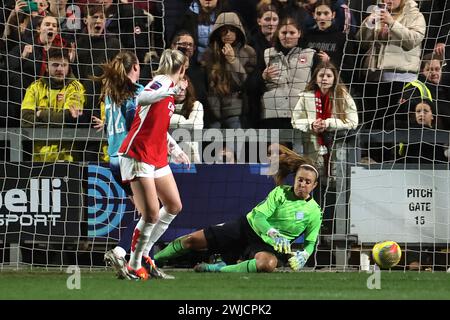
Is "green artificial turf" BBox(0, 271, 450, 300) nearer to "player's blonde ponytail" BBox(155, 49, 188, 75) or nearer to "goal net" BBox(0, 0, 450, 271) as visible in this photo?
"goal net" BBox(0, 0, 450, 271)

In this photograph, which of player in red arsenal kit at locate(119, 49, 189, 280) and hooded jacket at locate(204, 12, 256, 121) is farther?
hooded jacket at locate(204, 12, 256, 121)

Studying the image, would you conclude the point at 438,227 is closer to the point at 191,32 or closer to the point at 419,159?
the point at 419,159

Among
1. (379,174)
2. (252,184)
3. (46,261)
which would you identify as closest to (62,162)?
(46,261)

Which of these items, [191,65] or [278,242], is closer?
[278,242]

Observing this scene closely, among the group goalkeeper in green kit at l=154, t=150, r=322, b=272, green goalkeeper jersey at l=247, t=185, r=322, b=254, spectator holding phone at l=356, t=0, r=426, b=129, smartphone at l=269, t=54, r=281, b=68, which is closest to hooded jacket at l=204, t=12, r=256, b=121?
smartphone at l=269, t=54, r=281, b=68

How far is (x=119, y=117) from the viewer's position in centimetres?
1286

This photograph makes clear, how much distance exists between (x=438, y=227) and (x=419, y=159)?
90 centimetres

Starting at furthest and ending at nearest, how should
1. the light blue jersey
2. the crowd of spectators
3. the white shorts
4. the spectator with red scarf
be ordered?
the crowd of spectators, the spectator with red scarf, the light blue jersey, the white shorts

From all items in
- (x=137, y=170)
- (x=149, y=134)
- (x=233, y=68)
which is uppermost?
(x=233, y=68)

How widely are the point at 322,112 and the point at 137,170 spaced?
328 centimetres

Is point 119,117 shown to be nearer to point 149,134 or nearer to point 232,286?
point 149,134

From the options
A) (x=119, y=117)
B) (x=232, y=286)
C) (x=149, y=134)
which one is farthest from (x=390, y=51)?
(x=232, y=286)

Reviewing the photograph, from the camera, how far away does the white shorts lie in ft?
39.8

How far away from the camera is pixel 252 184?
14.1 metres
